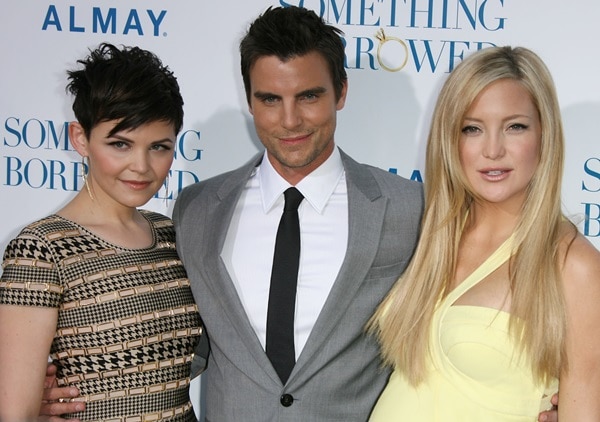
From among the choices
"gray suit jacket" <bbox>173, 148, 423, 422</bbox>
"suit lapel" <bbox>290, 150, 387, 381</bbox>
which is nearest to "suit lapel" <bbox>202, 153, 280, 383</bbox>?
"gray suit jacket" <bbox>173, 148, 423, 422</bbox>

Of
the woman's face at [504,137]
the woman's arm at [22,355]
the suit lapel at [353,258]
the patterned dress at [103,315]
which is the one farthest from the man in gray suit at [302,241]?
the woman's arm at [22,355]

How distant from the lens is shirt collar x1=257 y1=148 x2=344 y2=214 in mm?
2316

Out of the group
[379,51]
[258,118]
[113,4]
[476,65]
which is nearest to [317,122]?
[258,118]

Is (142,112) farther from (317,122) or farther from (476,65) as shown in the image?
(476,65)

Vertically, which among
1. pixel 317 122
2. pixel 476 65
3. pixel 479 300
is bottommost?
pixel 479 300

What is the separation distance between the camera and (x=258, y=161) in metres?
2.45

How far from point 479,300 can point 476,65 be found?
0.57 meters

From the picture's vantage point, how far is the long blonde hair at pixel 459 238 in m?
1.91

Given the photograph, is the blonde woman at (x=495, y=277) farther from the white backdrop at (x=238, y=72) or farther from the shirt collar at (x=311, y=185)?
the white backdrop at (x=238, y=72)

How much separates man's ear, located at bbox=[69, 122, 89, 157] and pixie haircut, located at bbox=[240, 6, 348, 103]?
1.74 feet

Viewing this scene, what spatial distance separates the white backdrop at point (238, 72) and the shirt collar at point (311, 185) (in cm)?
53

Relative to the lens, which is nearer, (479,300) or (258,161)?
(479,300)

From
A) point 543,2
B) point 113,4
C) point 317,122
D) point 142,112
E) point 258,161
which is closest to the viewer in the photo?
point 142,112

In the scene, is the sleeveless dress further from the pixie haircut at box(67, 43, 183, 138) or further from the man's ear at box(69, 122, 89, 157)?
the man's ear at box(69, 122, 89, 157)
